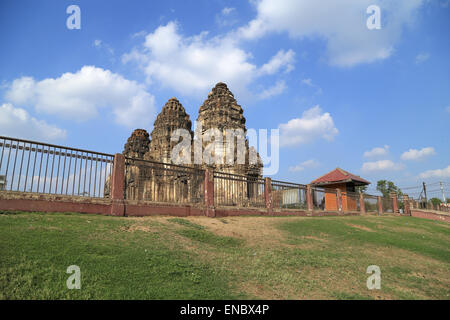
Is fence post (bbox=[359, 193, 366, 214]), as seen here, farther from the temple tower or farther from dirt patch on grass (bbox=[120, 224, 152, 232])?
dirt patch on grass (bbox=[120, 224, 152, 232])

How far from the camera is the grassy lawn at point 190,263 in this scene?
14.6 feet

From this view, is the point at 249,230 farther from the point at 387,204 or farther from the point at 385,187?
the point at 385,187

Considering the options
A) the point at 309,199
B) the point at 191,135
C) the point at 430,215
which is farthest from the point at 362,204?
the point at 191,135

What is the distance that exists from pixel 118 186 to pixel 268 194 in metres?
8.25

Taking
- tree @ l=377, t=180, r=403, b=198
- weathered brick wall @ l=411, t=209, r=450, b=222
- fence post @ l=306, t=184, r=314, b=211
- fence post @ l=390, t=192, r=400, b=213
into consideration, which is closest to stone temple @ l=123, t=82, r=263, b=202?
fence post @ l=306, t=184, r=314, b=211

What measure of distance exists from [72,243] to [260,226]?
712 centimetres

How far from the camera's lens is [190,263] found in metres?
5.98

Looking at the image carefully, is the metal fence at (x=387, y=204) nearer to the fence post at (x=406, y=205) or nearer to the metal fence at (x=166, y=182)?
the fence post at (x=406, y=205)

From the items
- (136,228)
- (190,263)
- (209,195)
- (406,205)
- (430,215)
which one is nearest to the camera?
(190,263)

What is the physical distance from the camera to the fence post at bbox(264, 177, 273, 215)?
1541cm
